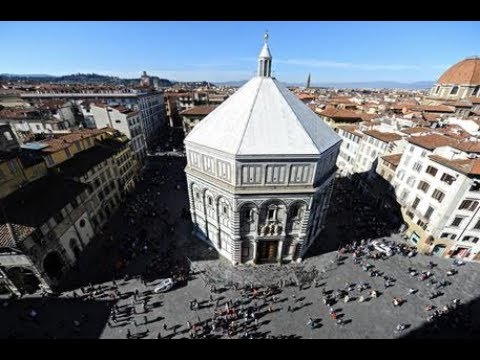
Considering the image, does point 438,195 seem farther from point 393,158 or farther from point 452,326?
point 452,326

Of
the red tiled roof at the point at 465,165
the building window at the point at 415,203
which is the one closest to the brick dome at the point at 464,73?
the building window at the point at 415,203

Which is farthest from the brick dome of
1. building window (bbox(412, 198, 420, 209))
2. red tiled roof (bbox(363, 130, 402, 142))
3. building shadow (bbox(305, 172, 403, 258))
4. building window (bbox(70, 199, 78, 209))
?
building window (bbox(70, 199, 78, 209))

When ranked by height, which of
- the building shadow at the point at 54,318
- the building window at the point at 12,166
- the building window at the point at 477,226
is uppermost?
the building window at the point at 12,166

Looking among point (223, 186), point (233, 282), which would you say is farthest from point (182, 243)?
point (223, 186)

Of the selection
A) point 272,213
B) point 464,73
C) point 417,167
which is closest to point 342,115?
point 417,167

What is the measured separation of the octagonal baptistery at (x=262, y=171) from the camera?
25031mm

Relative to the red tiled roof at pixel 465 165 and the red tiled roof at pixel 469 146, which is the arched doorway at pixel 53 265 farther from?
the red tiled roof at pixel 469 146

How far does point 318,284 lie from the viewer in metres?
28.2

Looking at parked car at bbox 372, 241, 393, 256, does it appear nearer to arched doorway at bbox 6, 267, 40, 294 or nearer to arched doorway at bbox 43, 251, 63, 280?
arched doorway at bbox 43, 251, 63, 280

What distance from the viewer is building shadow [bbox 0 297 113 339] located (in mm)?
22891

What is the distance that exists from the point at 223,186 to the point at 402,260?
85.9 feet

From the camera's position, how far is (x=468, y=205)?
2883cm

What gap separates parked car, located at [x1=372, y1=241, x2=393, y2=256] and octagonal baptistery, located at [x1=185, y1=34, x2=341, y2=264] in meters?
9.83

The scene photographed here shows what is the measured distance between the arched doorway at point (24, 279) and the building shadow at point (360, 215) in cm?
3209
